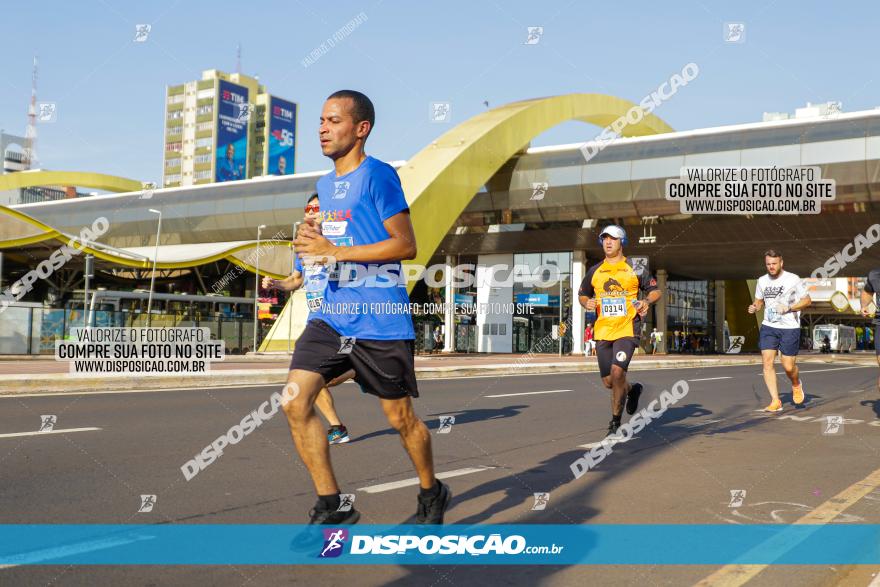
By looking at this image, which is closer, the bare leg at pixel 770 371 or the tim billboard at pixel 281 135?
the bare leg at pixel 770 371

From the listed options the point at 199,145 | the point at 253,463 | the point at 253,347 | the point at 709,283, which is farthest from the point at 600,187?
the point at 199,145

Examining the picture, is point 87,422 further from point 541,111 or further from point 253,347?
point 541,111

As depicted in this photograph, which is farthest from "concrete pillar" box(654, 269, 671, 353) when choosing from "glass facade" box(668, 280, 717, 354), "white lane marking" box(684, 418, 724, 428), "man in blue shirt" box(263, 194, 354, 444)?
"man in blue shirt" box(263, 194, 354, 444)

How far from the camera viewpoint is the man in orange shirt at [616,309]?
25.5 feet

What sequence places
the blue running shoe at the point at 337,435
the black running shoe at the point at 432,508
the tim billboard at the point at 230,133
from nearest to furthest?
the black running shoe at the point at 432,508, the blue running shoe at the point at 337,435, the tim billboard at the point at 230,133

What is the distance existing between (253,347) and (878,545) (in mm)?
33244

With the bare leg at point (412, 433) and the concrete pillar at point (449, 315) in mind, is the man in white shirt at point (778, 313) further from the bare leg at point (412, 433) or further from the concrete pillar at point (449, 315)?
the concrete pillar at point (449, 315)

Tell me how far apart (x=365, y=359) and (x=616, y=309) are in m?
4.58

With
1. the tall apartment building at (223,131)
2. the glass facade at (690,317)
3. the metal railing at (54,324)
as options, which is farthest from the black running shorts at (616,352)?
the tall apartment building at (223,131)

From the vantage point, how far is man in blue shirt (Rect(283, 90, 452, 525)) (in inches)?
143

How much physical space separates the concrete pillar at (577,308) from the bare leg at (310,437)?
40672mm

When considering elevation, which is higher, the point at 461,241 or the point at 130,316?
the point at 461,241

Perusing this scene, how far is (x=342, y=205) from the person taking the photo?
12.6 feet

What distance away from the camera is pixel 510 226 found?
44406 millimetres
